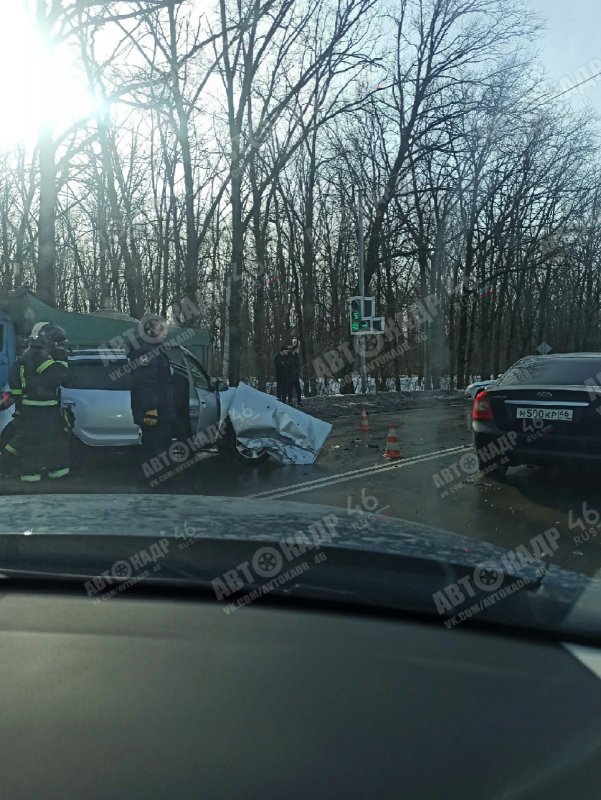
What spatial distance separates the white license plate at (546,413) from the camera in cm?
723

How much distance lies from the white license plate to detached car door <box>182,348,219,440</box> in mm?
4009

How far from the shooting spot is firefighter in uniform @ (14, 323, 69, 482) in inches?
314

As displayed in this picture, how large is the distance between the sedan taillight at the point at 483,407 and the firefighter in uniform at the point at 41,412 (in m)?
4.59

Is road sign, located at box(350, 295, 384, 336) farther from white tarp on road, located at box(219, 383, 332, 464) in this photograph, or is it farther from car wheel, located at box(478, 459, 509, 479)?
car wheel, located at box(478, 459, 509, 479)

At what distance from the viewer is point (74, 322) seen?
13297 millimetres

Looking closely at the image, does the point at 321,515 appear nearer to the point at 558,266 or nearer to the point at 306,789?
the point at 306,789

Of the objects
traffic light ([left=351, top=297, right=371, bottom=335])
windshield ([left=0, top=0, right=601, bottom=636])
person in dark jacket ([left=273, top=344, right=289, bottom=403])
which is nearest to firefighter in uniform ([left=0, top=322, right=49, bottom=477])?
windshield ([left=0, top=0, right=601, bottom=636])

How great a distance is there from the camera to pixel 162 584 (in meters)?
1.47

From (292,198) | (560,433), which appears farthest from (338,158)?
(560,433)

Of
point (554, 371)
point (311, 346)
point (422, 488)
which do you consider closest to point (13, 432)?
point (422, 488)

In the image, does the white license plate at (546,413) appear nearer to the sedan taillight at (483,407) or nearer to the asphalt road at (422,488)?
the sedan taillight at (483,407)

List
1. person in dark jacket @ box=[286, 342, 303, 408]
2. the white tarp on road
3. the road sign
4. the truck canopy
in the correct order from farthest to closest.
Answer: person in dark jacket @ box=[286, 342, 303, 408], the road sign, the truck canopy, the white tarp on road

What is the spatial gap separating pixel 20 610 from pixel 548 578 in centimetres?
109

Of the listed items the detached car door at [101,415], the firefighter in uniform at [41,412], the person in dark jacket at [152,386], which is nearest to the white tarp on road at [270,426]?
the detached car door at [101,415]
